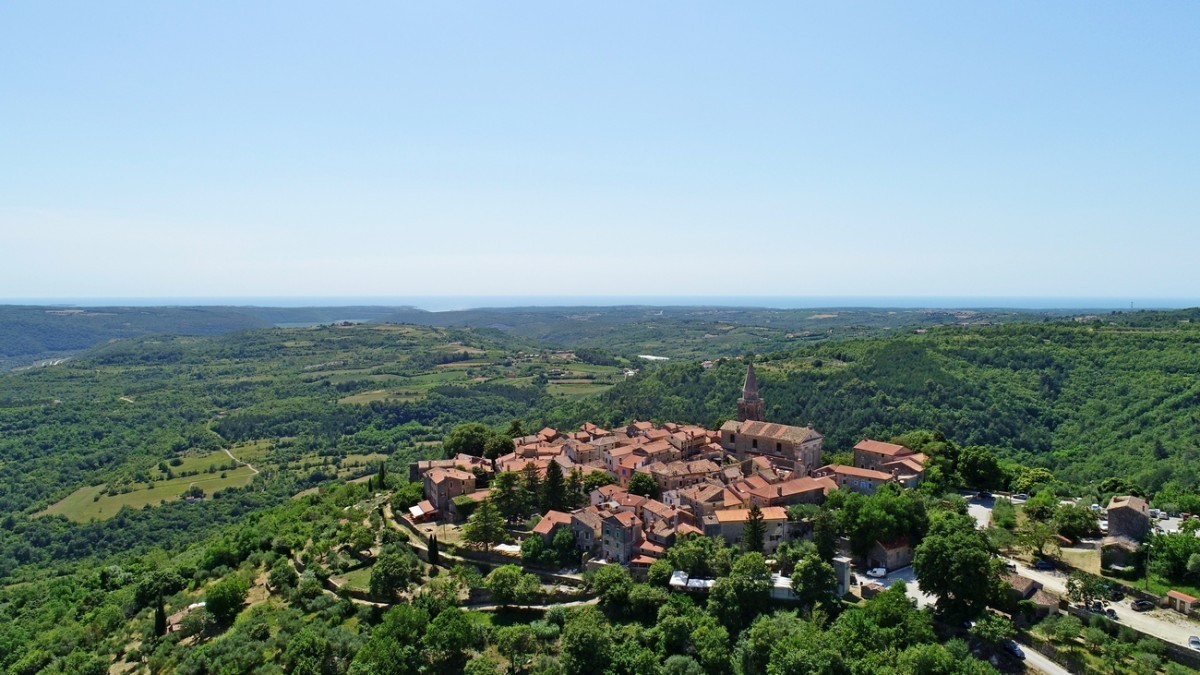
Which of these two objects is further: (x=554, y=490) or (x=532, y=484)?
(x=532, y=484)

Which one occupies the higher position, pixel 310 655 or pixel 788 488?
pixel 788 488

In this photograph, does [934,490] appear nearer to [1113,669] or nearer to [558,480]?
[1113,669]

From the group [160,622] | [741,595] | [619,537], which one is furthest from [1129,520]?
[160,622]

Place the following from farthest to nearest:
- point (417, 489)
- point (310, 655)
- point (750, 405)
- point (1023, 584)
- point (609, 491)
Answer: point (750, 405) < point (417, 489) < point (609, 491) < point (310, 655) < point (1023, 584)

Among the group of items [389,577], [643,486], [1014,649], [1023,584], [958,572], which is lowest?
[389,577]

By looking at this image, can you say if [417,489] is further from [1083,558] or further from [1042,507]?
[1083,558]

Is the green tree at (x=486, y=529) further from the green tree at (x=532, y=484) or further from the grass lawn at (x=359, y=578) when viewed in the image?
the grass lawn at (x=359, y=578)

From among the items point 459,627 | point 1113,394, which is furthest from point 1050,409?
point 459,627

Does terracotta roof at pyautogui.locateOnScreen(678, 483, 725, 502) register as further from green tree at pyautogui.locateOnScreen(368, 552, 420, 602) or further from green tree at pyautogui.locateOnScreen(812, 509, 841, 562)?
green tree at pyautogui.locateOnScreen(368, 552, 420, 602)

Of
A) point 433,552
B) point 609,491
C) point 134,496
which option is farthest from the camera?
point 134,496
